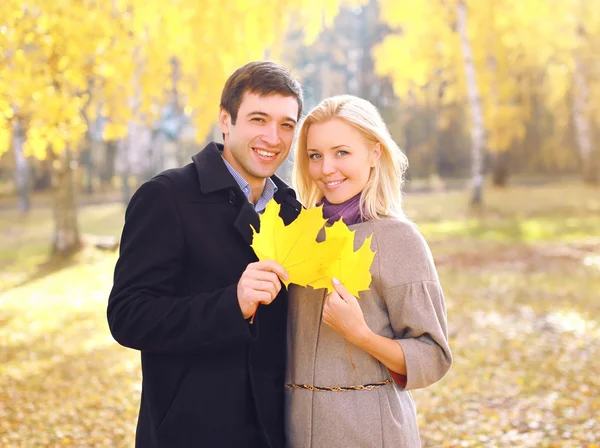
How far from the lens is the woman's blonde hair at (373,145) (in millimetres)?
1993

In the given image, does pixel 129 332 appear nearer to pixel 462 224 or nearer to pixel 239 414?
pixel 239 414

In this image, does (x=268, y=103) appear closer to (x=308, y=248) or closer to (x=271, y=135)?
(x=271, y=135)

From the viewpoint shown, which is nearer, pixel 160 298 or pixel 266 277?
pixel 266 277

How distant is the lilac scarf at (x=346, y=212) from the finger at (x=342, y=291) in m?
0.31

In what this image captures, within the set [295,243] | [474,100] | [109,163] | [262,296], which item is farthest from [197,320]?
[109,163]

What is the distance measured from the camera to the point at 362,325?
69.7 inches

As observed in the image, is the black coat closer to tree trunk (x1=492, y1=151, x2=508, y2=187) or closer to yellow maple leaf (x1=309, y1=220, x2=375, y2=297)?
yellow maple leaf (x1=309, y1=220, x2=375, y2=297)

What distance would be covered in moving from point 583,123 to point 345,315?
64.5ft

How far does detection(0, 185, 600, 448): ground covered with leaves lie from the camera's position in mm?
4586

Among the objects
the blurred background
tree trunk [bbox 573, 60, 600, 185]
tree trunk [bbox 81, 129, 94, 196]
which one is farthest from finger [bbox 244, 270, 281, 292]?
tree trunk [bbox 81, 129, 94, 196]

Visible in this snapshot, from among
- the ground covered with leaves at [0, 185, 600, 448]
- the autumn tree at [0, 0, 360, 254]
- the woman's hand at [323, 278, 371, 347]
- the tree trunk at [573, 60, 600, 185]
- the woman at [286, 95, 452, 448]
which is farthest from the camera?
the tree trunk at [573, 60, 600, 185]

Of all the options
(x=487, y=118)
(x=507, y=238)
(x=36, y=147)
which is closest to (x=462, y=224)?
(x=507, y=238)

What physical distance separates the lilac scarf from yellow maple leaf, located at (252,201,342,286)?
1.12 feet

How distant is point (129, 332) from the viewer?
Result: 5.67 ft
